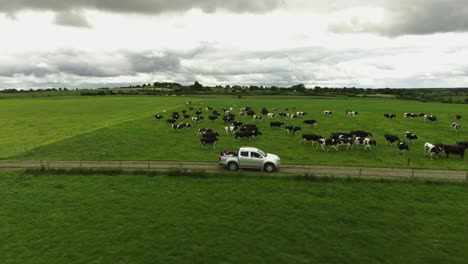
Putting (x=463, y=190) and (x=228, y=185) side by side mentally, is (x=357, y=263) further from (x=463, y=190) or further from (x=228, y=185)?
(x=463, y=190)

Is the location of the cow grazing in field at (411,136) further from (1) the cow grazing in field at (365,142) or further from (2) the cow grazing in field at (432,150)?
(1) the cow grazing in field at (365,142)

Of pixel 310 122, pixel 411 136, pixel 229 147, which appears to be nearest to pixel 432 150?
pixel 411 136

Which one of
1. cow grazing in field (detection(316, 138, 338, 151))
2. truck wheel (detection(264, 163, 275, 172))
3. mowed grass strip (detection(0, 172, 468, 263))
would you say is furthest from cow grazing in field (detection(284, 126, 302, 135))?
mowed grass strip (detection(0, 172, 468, 263))

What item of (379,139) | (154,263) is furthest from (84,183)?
(379,139)

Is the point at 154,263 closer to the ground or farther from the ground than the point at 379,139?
closer to the ground

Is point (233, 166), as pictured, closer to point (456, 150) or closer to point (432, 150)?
point (432, 150)

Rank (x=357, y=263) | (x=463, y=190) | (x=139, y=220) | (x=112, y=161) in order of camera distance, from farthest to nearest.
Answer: (x=112, y=161), (x=463, y=190), (x=139, y=220), (x=357, y=263)
